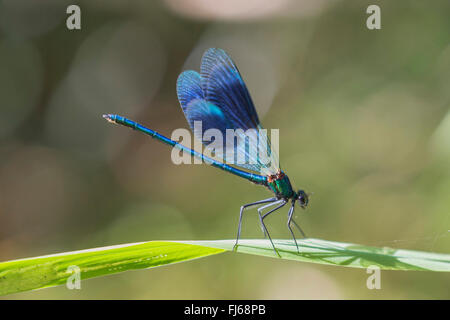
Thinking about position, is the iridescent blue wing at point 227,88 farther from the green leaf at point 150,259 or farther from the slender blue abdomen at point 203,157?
the green leaf at point 150,259

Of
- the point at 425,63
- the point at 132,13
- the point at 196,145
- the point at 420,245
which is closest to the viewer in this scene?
the point at 196,145

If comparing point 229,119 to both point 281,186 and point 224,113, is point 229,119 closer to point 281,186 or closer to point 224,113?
point 224,113

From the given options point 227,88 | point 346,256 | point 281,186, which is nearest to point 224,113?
point 227,88

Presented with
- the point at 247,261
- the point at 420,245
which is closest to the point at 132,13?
the point at 247,261

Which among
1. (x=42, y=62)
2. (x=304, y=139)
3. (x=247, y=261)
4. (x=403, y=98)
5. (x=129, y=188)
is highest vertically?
(x=42, y=62)

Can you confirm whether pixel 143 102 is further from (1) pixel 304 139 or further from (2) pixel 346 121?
(2) pixel 346 121

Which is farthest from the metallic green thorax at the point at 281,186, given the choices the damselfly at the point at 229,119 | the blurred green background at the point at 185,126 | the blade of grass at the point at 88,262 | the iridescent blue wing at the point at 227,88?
the blurred green background at the point at 185,126
